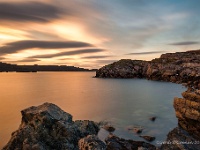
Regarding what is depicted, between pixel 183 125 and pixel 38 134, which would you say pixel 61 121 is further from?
pixel 183 125

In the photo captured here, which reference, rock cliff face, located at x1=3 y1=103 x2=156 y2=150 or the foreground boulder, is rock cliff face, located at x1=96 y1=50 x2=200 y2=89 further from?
rock cliff face, located at x1=3 y1=103 x2=156 y2=150

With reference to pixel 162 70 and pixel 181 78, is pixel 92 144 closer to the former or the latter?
pixel 181 78

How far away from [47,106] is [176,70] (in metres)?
137

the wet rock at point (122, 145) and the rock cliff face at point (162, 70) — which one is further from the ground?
the rock cliff face at point (162, 70)

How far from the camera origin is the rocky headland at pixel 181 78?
68.1ft

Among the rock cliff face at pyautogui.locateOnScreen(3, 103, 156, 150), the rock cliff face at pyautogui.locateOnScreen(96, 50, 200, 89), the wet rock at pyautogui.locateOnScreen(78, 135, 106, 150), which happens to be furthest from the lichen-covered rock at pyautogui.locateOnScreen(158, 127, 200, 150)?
the rock cliff face at pyautogui.locateOnScreen(96, 50, 200, 89)

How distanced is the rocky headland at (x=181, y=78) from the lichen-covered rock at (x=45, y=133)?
25.0 ft

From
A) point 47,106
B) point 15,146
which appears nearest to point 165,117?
point 47,106

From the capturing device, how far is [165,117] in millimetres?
40562

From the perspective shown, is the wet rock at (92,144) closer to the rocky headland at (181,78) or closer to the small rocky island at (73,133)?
the small rocky island at (73,133)

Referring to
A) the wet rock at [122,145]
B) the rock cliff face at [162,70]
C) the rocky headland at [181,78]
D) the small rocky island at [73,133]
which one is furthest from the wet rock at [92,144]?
the rock cliff face at [162,70]

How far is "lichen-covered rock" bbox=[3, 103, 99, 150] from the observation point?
672 inches

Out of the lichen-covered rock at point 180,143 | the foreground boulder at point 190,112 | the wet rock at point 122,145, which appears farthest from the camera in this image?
the foreground boulder at point 190,112

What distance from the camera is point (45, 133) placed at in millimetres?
17625
